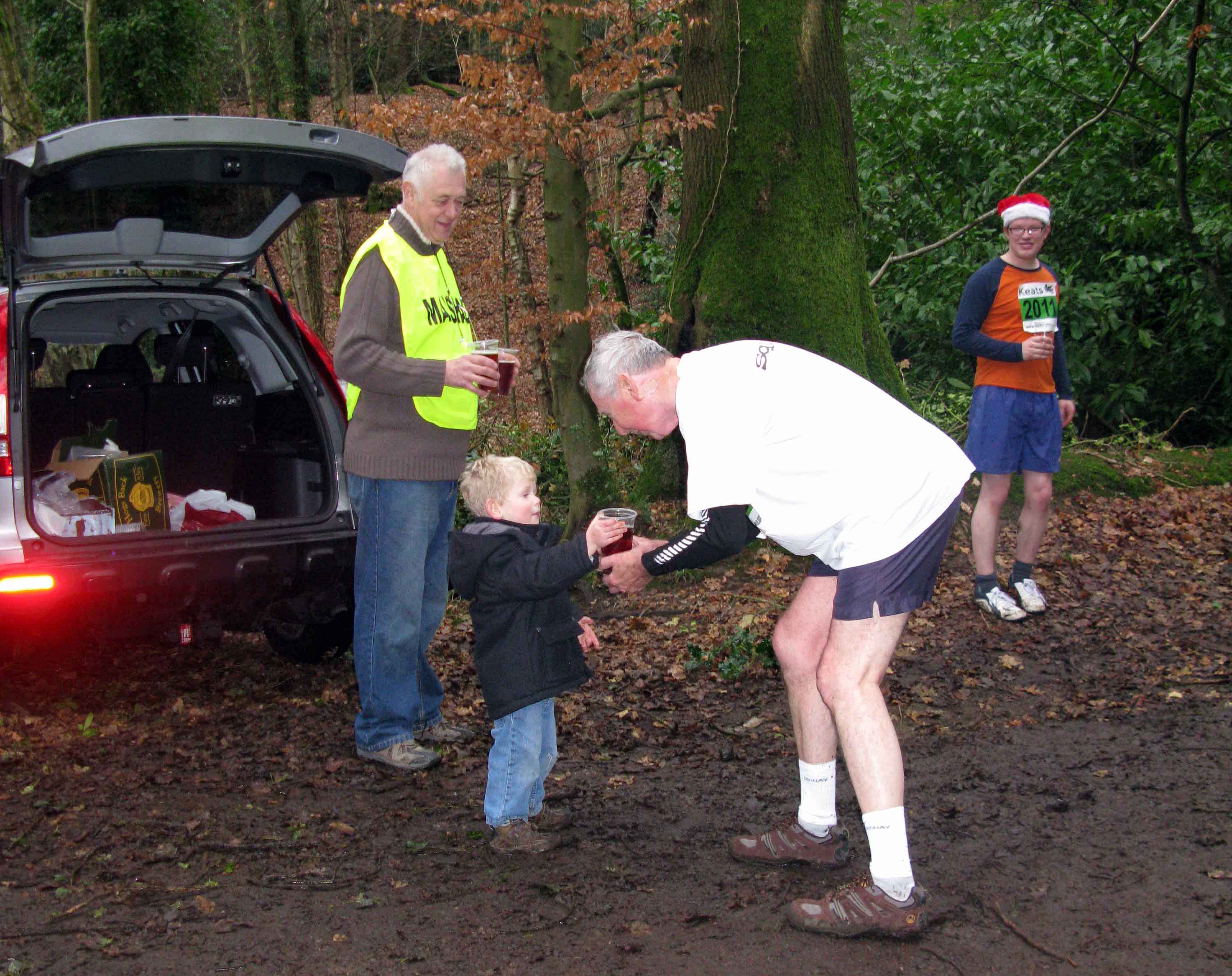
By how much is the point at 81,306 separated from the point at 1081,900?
476cm

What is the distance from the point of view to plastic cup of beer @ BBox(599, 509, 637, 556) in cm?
312

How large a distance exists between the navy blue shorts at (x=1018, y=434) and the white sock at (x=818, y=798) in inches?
108

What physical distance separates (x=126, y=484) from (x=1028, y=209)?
4.39m

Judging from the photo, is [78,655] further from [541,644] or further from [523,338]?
[523,338]

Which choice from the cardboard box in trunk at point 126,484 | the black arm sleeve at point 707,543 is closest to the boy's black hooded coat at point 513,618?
the black arm sleeve at point 707,543

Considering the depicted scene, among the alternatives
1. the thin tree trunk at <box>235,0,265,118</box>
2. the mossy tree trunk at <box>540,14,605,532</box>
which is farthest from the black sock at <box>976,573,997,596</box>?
the thin tree trunk at <box>235,0,265,118</box>

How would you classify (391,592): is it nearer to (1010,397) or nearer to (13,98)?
(1010,397)

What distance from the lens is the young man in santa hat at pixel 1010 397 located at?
568 centimetres

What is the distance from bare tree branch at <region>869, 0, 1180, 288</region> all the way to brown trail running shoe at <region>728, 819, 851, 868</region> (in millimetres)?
5723

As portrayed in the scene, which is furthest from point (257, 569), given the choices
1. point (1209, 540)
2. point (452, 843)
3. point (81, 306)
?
point (1209, 540)

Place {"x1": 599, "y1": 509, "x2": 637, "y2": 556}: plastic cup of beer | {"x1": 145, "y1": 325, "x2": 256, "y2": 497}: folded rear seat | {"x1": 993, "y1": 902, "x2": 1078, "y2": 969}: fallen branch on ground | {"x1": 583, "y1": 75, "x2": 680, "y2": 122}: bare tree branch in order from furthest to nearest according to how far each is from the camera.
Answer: {"x1": 583, "y1": 75, "x2": 680, "y2": 122}: bare tree branch < {"x1": 145, "y1": 325, "x2": 256, "y2": 497}: folded rear seat < {"x1": 599, "y1": 509, "x2": 637, "y2": 556}: plastic cup of beer < {"x1": 993, "y1": 902, "x2": 1078, "y2": 969}: fallen branch on ground

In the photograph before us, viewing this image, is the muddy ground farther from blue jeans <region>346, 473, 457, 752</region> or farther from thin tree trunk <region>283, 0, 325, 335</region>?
thin tree trunk <region>283, 0, 325, 335</region>

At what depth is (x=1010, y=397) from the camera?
18.9 ft

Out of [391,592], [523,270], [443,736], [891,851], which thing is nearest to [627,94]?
[523,270]
